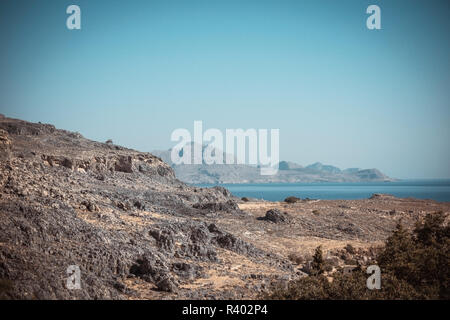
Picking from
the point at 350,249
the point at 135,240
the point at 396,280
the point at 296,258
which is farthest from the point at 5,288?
the point at 350,249

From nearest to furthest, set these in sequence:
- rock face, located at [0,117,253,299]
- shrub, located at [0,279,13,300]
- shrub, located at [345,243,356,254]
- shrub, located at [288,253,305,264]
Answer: shrub, located at [0,279,13,300]
rock face, located at [0,117,253,299]
shrub, located at [288,253,305,264]
shrub, located at [345,243,356,254]

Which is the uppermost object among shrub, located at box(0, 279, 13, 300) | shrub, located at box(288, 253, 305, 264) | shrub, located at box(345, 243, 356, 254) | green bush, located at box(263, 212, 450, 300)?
shrub, located at box(0, 279, 13, 300)

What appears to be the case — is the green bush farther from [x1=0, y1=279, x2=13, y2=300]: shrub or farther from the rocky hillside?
[x1=0, y1=279, x2=13, y2=300]: shrub

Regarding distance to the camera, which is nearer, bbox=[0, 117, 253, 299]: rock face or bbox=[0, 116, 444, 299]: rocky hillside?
bbox=[0, 117, 253, 299]: rock face

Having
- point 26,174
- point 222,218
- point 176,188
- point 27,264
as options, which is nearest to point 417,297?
point 27,264

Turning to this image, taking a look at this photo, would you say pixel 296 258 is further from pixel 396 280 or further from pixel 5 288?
pixel 5 288

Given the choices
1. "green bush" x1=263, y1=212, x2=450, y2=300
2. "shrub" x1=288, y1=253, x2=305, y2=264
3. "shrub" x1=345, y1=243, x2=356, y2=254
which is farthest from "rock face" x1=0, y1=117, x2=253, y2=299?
"shrub" x1=345, y1=243, x2=356, y2=254

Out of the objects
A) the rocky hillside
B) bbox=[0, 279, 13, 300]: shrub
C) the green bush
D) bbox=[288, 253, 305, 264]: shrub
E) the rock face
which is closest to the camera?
bbox=[0, 279, 13, 300]: shrub

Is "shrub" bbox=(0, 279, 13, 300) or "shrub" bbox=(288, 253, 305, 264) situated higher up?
"shrub" bbox=(0, 279, 13, 300)

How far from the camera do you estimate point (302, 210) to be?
169 ft

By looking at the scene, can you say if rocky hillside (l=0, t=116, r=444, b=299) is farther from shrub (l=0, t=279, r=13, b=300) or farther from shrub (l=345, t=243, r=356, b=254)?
shrub (l=345, t=243, r=356, b=254)

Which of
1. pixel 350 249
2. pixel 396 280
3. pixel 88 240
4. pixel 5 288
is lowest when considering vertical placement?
pixel 350 249

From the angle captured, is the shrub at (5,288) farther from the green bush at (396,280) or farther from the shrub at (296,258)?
the shrub at (296,258)
